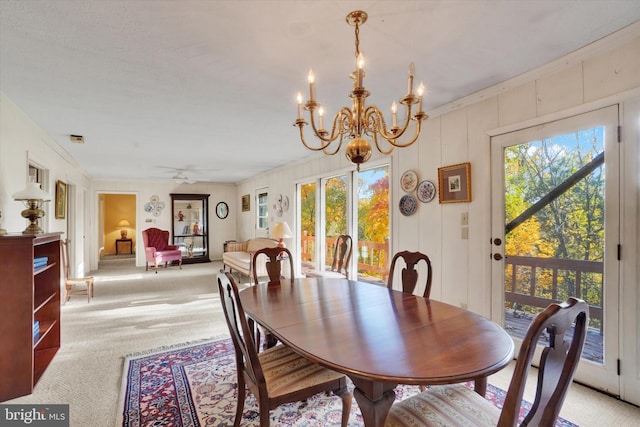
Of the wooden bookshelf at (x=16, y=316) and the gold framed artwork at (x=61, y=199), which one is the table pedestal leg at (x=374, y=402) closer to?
the wooden bookshelf at (x=16, y=316)

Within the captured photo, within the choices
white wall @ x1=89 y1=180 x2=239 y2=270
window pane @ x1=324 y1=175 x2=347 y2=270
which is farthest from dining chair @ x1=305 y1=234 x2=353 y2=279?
white wall @ x1=89 y1=180 x2=239 y2=270

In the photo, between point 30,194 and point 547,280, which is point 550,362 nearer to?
point 547,280

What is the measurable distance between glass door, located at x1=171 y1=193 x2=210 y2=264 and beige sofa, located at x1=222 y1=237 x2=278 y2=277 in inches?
71.9

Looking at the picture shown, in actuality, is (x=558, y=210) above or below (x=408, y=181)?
below

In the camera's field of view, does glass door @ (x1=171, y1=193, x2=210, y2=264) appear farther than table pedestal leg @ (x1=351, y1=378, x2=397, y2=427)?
Yes

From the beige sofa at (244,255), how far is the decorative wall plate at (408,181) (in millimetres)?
3098

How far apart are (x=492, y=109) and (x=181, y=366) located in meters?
3.44

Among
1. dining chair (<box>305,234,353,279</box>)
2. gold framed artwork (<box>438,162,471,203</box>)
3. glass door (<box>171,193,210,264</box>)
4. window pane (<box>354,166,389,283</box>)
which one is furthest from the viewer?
glass door (<box>171,193,210,264</box>)

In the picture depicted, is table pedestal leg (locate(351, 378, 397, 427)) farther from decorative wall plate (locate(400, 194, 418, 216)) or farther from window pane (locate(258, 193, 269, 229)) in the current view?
window pane (locate(258, 193, 269, 229))

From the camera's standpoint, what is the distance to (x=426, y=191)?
323 cm

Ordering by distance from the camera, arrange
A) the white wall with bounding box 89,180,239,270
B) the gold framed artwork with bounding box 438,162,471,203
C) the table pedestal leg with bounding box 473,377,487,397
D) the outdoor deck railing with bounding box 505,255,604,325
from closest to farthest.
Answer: the table pedestal leg with bounding box 473,377,487,397 < the outdoor deck railing with bounding box 505,255,604,325 < the gold framed artwork with bounding box 438,162,471,203 < the white wall with bounding box 89,180,239,270

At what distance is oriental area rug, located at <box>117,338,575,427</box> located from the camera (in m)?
1.85

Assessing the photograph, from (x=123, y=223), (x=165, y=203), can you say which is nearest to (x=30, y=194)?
(x=165, y=203)

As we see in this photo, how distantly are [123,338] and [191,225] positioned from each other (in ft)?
19.7
